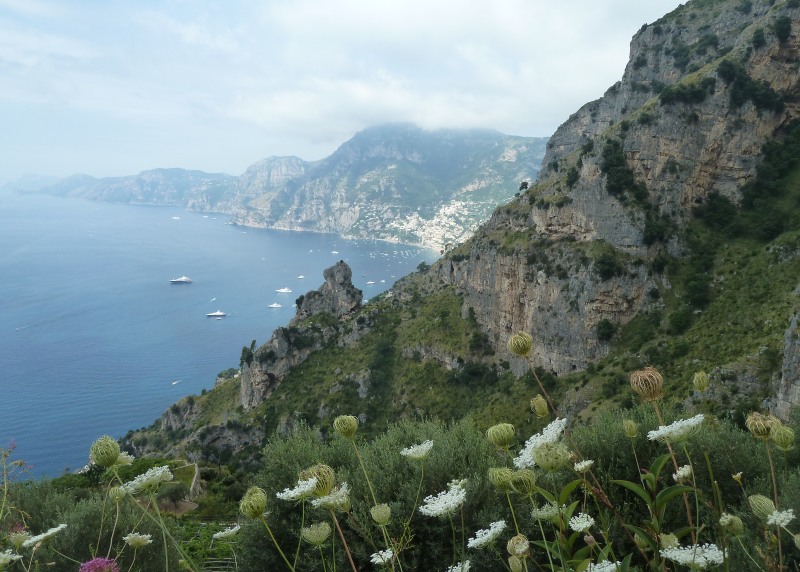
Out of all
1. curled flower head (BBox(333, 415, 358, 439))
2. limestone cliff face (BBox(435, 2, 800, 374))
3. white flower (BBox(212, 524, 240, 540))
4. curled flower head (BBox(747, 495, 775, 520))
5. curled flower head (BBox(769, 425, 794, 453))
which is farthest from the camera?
limestone cliff face (BBox(435, 2, 800, 374))

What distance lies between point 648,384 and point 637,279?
1639 inches

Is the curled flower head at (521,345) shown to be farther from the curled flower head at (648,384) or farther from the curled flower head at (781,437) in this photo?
the curled flower head at (781,437)

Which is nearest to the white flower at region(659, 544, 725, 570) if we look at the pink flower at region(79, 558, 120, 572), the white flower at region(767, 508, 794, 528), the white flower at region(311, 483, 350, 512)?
the white flower at region(767, 508, 794, 528)

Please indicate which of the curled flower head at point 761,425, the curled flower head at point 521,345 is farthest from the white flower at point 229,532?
the curled flower head at point 761,425

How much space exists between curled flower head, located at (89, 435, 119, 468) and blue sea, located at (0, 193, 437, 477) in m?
45.7

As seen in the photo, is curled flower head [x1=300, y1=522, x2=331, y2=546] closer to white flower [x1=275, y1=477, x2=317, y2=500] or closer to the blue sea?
white flower [x1=275, y1=477, x2=317, y2=500]

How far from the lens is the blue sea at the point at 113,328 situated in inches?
2638

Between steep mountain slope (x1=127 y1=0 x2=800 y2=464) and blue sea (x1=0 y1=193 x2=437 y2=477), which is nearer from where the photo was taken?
steep mountain slope (x1=127 y1=0 x2=800 y2=464)

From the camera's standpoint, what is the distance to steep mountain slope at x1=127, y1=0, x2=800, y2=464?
33094 millimetres

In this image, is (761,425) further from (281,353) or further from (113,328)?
(113,328)

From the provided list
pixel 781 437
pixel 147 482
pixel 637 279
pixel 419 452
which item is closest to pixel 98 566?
pixel 147 482

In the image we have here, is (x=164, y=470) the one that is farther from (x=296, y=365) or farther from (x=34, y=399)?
(x=34, y=399)

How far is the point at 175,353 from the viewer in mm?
93312

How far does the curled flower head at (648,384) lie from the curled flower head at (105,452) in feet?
13.2
